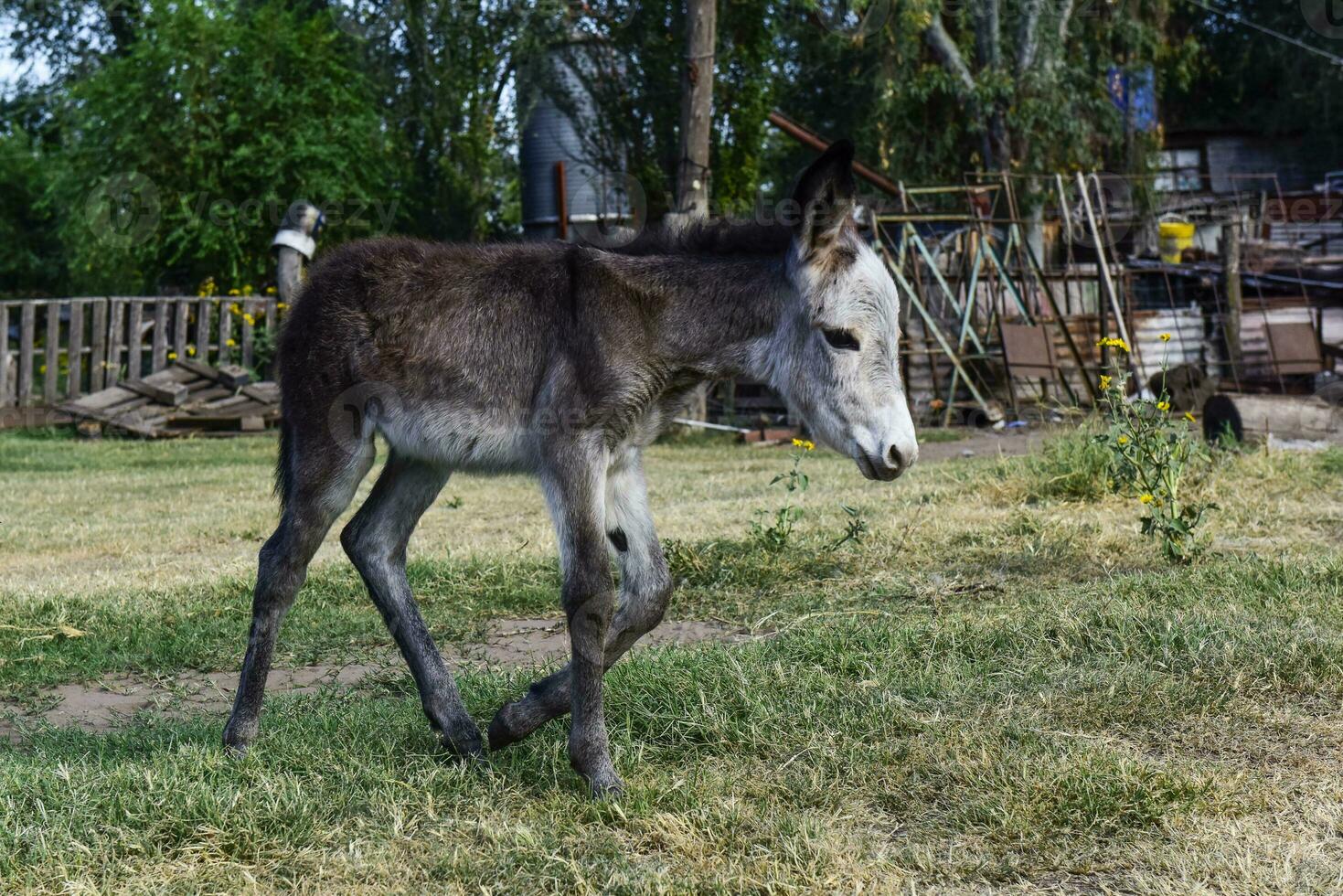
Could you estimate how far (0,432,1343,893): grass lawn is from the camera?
336cm

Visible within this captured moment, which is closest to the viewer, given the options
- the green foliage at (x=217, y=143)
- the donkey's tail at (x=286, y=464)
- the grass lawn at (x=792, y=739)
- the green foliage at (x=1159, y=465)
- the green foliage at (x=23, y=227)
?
the grass lawn at (x=792, y=739)

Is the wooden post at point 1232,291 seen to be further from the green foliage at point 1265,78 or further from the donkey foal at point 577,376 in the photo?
the donkey foal at point 577,376

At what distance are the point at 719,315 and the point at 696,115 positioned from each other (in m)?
10.5

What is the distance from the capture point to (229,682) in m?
5.49

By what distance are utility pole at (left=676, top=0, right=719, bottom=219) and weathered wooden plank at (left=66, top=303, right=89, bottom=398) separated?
27.2 ft

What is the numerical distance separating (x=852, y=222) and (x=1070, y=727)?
171 centimetres

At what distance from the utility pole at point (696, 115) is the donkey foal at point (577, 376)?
9.76 metres

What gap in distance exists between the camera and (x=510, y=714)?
13.2 feet

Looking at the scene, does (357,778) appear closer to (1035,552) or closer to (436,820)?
(436,820)

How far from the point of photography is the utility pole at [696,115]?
1370 centimetres

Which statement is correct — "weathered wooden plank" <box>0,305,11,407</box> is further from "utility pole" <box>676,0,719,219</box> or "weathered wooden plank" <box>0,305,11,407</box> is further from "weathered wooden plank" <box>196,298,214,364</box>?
"utility pole" <box>676,0,719,219</box>

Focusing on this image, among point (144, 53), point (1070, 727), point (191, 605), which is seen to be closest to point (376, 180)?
point (144, 53)

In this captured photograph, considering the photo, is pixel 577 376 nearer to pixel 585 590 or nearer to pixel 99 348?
pixel 585 590

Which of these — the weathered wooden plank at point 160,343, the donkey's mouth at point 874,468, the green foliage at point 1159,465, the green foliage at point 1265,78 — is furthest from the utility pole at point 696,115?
the green foliage at point 1265,78
